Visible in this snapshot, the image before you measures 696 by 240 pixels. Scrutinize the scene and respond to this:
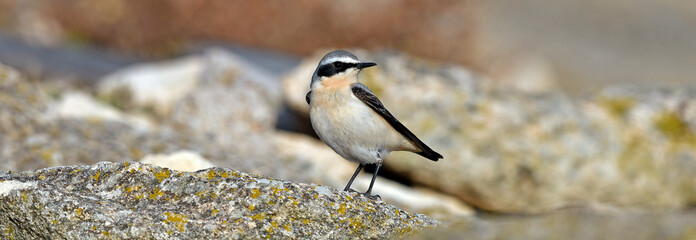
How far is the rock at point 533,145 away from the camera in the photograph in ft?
45.2

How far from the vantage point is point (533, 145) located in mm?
13812

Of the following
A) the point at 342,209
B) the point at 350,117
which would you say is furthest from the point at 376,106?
the point at 342,209

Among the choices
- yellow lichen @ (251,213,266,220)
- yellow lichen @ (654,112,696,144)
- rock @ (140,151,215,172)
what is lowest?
yellow lichen @ (251,213,266,220)

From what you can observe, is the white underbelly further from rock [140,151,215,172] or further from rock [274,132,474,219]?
rock [274,132,474,219]

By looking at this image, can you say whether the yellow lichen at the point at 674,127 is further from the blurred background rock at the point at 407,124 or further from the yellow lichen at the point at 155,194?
the yellow lichen at the point at 155,194

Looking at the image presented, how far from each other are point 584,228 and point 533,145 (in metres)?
9.20

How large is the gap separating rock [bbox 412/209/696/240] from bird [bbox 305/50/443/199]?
7.38 ft

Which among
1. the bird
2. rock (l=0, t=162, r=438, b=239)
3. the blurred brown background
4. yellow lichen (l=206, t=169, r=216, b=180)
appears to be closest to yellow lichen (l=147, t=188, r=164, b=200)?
rock (l=0, t=162, r=438, b=239)

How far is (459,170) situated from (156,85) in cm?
697

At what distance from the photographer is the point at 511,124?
14.1 m

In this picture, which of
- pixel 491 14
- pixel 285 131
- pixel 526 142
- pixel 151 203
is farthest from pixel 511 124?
pixel 491 14

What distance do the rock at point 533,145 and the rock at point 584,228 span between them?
830 cm

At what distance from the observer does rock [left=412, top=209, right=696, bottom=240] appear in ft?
15.2

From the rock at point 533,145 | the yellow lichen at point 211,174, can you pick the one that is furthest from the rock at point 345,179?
the yellow lichen at point 211,174
